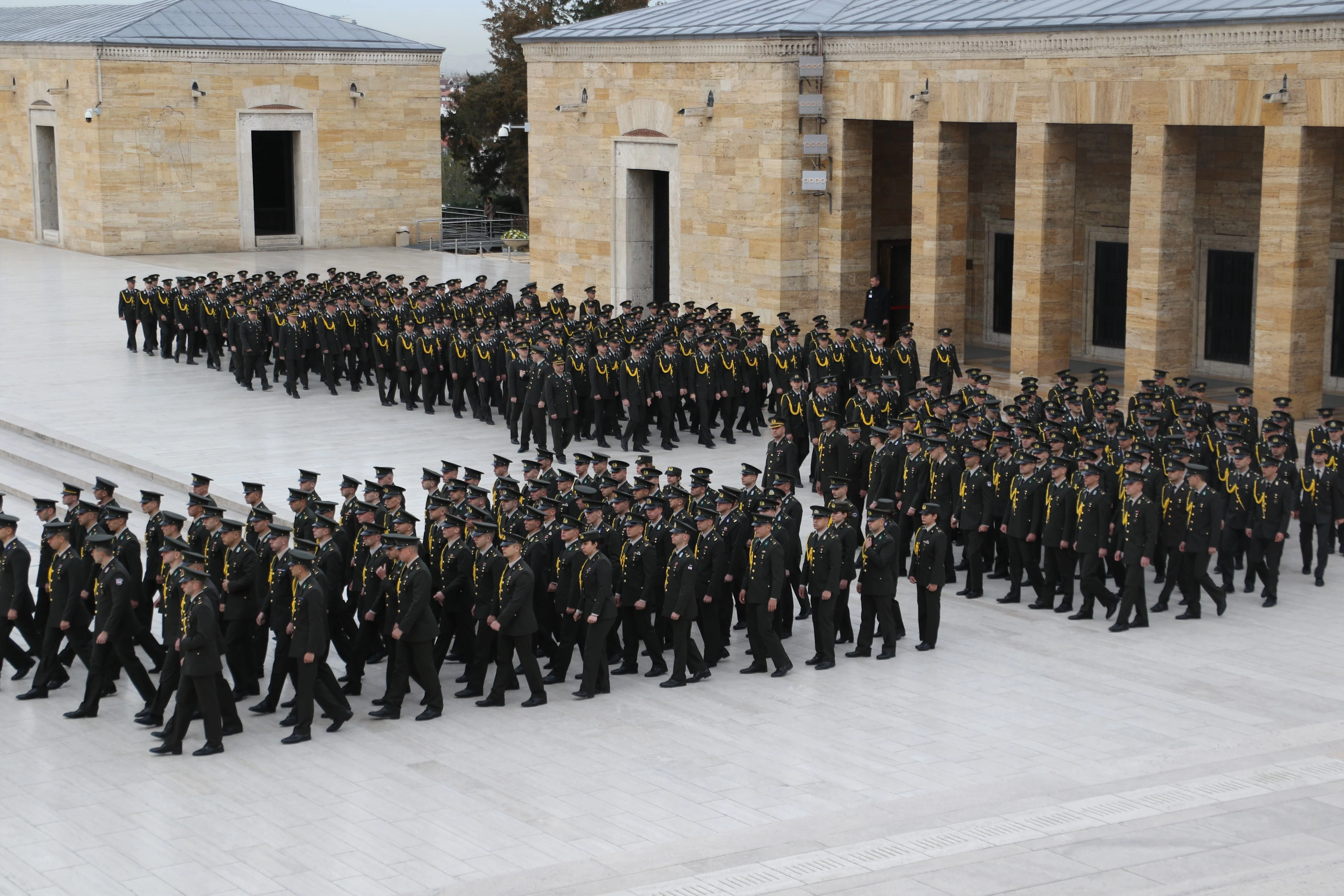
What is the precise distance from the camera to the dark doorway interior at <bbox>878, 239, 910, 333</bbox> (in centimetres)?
2588

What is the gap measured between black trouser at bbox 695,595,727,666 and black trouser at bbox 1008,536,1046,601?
2.80m

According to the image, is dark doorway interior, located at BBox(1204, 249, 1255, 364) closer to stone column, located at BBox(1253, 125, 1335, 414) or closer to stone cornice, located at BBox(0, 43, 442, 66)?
stone column, located at BBox(1253, 125, 1335, 414)

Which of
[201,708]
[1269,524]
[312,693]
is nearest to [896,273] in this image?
[1269,524]

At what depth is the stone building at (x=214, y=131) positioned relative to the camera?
36344 mm

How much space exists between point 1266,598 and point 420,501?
7.93 meters

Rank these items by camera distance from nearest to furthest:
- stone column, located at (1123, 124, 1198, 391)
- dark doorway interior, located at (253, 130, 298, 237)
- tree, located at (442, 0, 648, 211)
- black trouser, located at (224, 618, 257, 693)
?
1. black trouser, located at (224, 618, 257, 693)
2. stone column, located at (1123, 124, 1198, 391)
3. dark doorway interior, located at (253, 130, 298, 237)
4. tree, located at (442, 0, 648, 211)

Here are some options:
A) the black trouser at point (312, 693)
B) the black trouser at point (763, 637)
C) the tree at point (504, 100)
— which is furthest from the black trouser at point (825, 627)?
the tree at point (504, 100)

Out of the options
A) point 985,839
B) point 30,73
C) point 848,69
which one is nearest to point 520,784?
point 985,839

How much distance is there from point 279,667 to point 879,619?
428 cm

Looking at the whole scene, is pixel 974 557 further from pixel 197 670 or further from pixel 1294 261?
pixel 1294 261

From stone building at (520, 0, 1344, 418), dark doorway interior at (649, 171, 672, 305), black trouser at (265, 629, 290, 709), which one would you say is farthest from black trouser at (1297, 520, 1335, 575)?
dark doorway interior at (649, 171, 672, 305)

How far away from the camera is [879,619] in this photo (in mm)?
12391

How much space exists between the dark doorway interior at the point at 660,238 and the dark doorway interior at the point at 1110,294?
259 inches

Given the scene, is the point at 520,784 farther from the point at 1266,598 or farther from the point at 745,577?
the point at 1266,598
